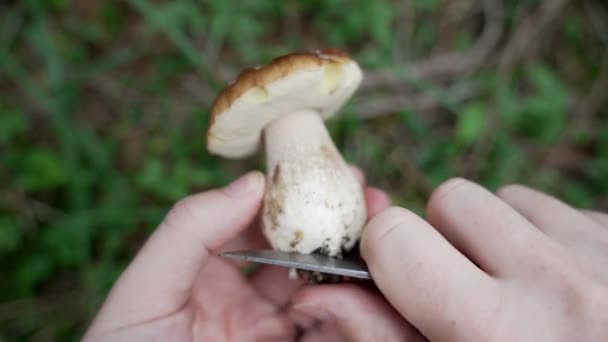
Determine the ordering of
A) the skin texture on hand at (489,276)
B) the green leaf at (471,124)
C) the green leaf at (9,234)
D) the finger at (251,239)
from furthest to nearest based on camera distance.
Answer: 1. the green leaf at (471,124)
2. the green leaf at (9,234)
3. the finger at (251,239)
4. the skin texture on hand at (489,276)

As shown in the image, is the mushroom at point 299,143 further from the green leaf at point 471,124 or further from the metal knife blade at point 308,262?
the green leaf at point 471,124

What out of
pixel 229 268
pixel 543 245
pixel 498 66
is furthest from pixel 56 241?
pixel 498 66

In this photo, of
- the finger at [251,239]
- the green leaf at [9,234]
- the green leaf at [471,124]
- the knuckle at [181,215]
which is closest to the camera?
the knuckle at [181,215]

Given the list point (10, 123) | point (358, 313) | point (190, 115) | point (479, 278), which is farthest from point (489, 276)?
point (10, 123)

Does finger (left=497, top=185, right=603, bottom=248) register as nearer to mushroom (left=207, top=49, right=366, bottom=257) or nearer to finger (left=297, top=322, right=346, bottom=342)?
mushroom (left=207, top=49, right=366, bottom=257)

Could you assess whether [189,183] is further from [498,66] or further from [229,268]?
[498,66]

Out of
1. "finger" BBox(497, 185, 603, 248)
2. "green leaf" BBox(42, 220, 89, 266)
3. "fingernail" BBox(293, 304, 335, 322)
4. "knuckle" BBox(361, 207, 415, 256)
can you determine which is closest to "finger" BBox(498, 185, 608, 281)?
"finger" BBox(497, 185, 603, 248)

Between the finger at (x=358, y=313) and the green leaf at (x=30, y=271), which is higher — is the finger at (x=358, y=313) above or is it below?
above

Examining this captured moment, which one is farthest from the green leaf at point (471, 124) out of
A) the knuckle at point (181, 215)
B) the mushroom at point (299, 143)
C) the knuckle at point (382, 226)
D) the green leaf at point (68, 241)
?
the green leaf at point (68, 241)
